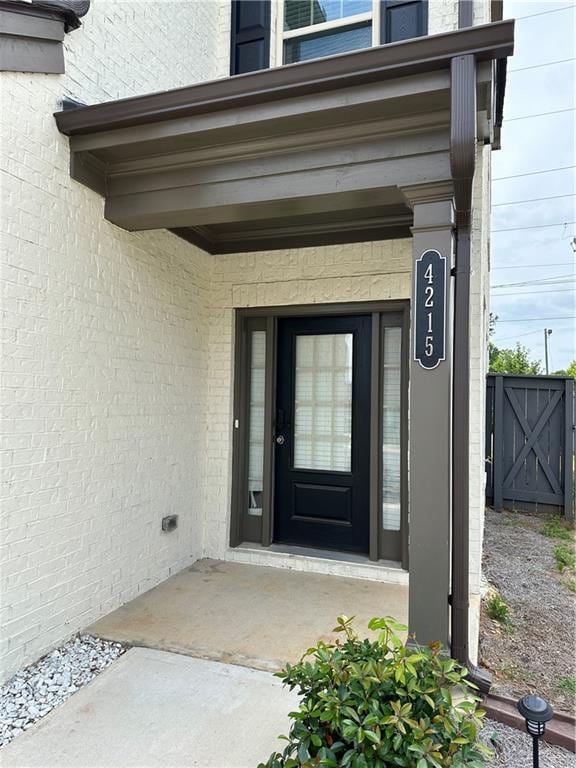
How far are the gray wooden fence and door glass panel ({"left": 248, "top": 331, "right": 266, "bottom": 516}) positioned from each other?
11.3 ft

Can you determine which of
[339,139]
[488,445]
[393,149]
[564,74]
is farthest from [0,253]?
[564,74]

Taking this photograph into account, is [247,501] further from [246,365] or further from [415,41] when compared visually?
[415,41]

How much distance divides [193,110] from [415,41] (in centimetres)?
109

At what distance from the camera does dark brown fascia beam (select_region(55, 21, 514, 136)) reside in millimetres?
1972

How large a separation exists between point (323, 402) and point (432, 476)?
1.92m

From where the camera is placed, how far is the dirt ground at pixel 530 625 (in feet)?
7.98

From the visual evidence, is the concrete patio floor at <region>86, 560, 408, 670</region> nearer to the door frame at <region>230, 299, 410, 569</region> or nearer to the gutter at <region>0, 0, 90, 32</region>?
the door frame at <region>230, 299, 410, 569</region>

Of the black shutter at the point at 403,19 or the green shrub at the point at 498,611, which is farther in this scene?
the black shutter at the point at 403,19

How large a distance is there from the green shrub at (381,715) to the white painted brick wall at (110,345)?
1679 millimetres

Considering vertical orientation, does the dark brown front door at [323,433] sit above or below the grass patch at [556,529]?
above

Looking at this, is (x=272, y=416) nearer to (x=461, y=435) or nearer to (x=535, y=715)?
(x=461, y=435)

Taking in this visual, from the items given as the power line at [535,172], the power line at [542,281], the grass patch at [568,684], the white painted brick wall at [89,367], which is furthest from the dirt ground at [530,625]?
the power line at [542,281]

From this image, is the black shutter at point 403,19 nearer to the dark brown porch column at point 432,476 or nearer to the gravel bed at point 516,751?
the dark brown porch column at point 432,476

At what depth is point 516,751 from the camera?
6.33 feet
